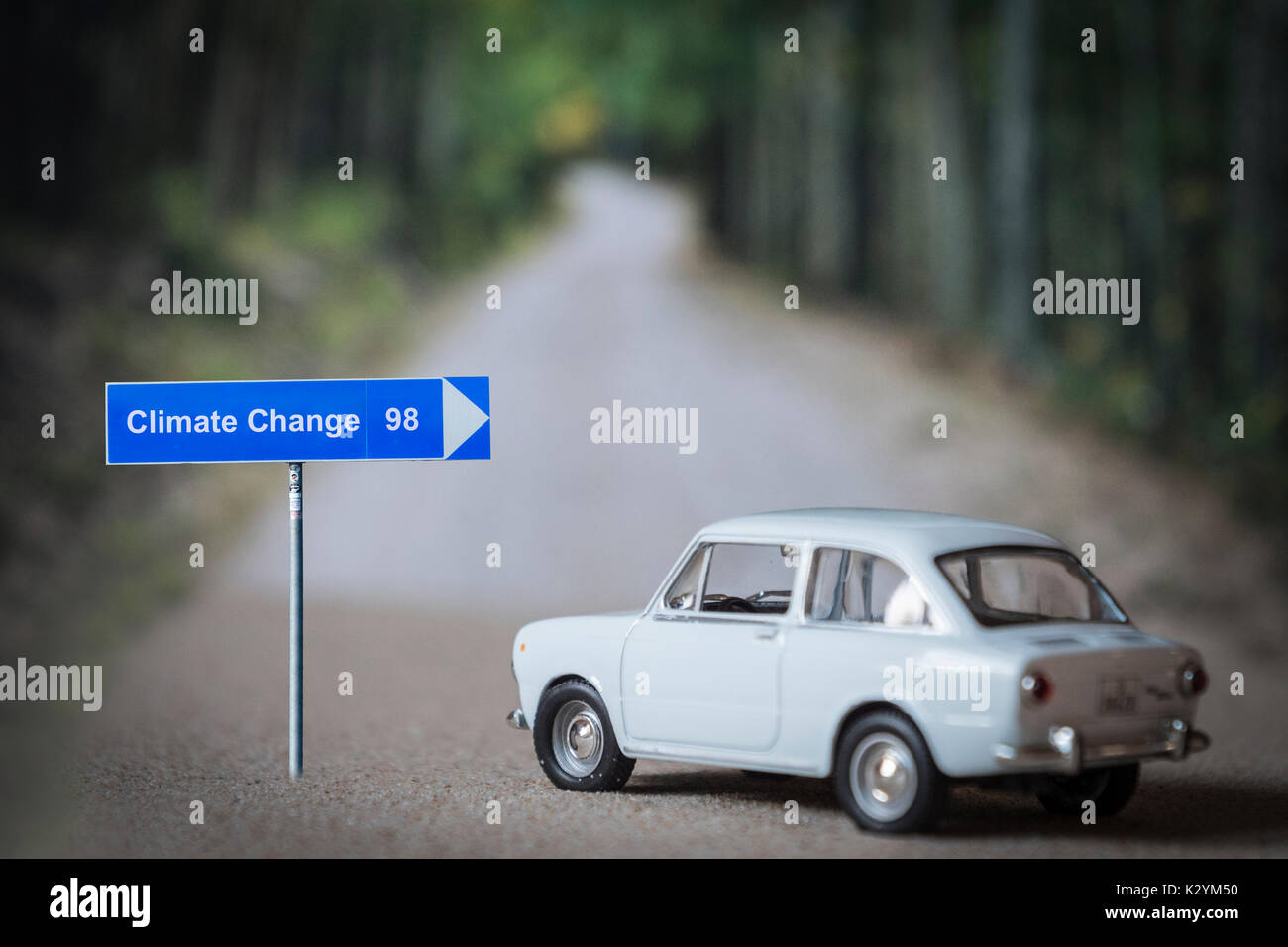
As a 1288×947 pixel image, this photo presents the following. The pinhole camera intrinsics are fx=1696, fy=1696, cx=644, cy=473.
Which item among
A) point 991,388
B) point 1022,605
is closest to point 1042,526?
point 991,388

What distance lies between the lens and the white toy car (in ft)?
29.6

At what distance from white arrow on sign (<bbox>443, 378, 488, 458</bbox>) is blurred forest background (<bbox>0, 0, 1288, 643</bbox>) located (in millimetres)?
11247

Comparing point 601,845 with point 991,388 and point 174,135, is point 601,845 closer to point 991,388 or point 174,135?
point 991,388

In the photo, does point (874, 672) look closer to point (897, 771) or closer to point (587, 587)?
point (897, 771)

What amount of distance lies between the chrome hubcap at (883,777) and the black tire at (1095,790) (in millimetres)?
1277

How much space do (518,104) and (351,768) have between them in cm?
4160

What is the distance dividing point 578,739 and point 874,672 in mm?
2625

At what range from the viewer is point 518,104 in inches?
2032

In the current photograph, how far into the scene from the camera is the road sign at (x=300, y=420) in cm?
1110

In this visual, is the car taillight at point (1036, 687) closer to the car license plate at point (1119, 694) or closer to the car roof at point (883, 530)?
the car license plate at point (1119, 694)
